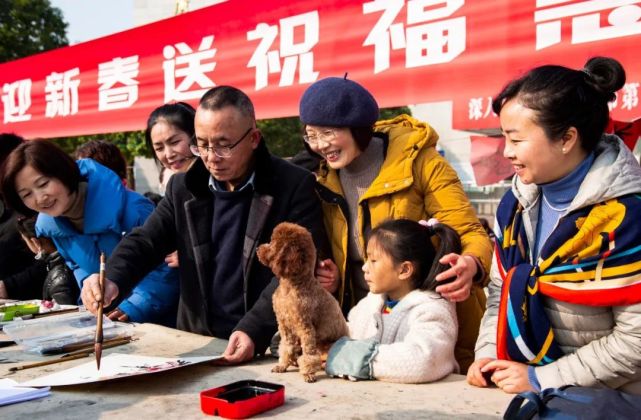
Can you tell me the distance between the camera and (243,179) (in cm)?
202

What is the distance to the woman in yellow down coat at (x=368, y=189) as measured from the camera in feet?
6.35

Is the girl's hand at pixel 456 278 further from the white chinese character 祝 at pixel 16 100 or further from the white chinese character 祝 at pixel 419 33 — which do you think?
the white chinese character 祝 at pixel 16 100

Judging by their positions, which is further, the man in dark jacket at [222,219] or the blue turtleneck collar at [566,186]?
the man in dark jacket at [222,219]

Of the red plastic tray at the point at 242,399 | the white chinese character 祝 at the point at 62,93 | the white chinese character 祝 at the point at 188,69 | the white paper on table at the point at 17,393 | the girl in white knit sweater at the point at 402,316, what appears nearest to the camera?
the red plastic tray at the point at 242,399

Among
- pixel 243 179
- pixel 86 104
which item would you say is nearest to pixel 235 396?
pixel 243 179

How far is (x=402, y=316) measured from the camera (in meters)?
Result: 1.66

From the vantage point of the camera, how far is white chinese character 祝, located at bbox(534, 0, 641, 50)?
239 cm

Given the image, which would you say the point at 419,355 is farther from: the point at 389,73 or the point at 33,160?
the point at 389,73

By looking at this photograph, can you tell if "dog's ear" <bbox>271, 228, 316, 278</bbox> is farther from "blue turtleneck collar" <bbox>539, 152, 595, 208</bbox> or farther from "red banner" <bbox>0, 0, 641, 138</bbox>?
"red banner" <bbox>0, 0, 641, 138</bbox>

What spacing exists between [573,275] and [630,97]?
6.62 feet

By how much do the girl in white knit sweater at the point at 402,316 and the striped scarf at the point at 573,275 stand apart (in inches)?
6.6

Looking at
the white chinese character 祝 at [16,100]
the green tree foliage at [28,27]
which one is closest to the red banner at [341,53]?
the white chinese character 祝 at [16,100]

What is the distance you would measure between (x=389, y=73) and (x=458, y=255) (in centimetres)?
167

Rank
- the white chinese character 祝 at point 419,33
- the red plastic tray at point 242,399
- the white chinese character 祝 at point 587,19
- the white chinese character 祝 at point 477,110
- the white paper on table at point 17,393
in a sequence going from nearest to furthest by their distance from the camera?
the red plastic tray at point 242,399
the white paper on table at point 17,393
the white chinese character 祝 at point 587,19
the white chinese character 祝 at point 419,33
the white chinese character 祝 at point 477,110
